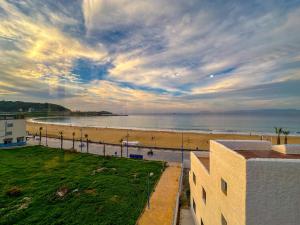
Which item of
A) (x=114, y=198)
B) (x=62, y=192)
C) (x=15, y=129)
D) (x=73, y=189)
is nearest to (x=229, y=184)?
(x=114, y=198)

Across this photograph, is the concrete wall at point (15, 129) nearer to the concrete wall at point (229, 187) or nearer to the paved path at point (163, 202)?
the paved path at point (163, 202)

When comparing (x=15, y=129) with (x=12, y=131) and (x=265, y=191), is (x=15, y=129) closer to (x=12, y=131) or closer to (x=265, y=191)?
(x=12, y=131)

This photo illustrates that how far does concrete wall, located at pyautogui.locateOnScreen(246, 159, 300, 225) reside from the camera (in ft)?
26.5

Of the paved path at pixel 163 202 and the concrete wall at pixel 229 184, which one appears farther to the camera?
the paved path at pixel 163 202

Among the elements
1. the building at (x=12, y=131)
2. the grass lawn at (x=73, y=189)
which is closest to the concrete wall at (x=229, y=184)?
the grass lawn at (x=73, y=189)

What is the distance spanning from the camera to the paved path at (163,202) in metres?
19.5

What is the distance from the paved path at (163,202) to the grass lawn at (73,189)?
1.04m

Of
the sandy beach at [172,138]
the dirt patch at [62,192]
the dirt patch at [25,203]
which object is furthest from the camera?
the sandy beach at [172,138]

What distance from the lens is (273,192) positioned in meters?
8.12

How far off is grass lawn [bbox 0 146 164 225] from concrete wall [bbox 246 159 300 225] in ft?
46.4

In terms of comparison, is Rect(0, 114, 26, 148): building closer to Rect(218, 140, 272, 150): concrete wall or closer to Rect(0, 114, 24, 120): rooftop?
Rect(0, 114, 24, 120): rooftop

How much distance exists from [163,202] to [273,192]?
56.5 feet

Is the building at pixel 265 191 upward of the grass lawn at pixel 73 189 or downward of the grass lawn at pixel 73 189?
upward

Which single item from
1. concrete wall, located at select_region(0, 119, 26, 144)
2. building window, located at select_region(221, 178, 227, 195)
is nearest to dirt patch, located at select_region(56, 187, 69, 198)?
building window, located at select_region(221, 178, 227, 195)
